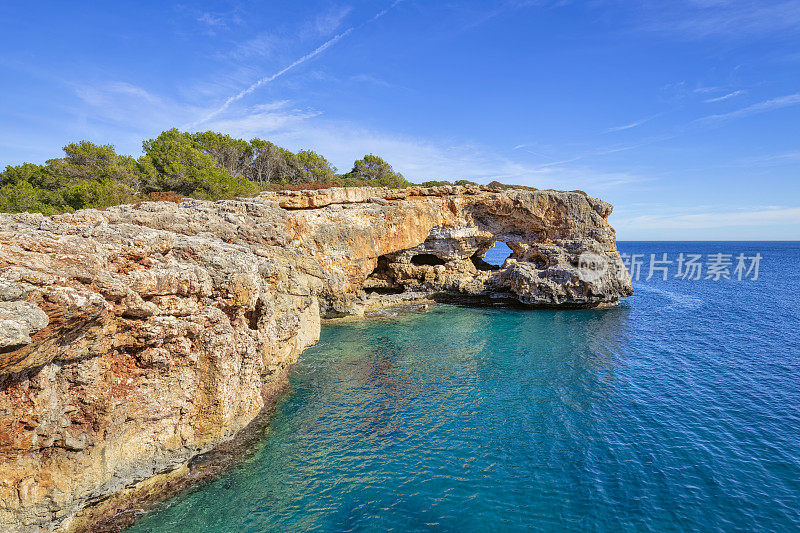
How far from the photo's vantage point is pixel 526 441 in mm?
15289

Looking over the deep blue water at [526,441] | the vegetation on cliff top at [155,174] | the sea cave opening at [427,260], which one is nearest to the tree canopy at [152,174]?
the vegetation on cliff top at [155,174]

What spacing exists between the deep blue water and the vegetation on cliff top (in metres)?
20.8

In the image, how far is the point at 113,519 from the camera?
424 inches

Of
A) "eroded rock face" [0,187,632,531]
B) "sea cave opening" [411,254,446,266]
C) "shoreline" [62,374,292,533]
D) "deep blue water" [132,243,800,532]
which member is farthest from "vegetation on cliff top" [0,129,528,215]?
"shoreline" [62,374,292,533]

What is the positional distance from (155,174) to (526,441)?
4091 centimetres

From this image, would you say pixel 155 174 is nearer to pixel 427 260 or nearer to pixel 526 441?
pixel 427 260

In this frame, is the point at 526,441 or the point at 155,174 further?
the point at 155,174

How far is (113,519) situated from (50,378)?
500 cm

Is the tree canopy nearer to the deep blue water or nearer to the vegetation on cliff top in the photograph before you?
the vegetation on cliff top

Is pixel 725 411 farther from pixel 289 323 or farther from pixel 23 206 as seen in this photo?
pixel 23 206

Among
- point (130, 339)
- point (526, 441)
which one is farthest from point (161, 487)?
point (526, 441)

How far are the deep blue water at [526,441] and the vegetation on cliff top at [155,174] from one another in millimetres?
20831

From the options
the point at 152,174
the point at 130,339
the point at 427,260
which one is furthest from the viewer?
the point at 427,260

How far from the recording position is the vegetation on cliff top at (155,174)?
28938mm
